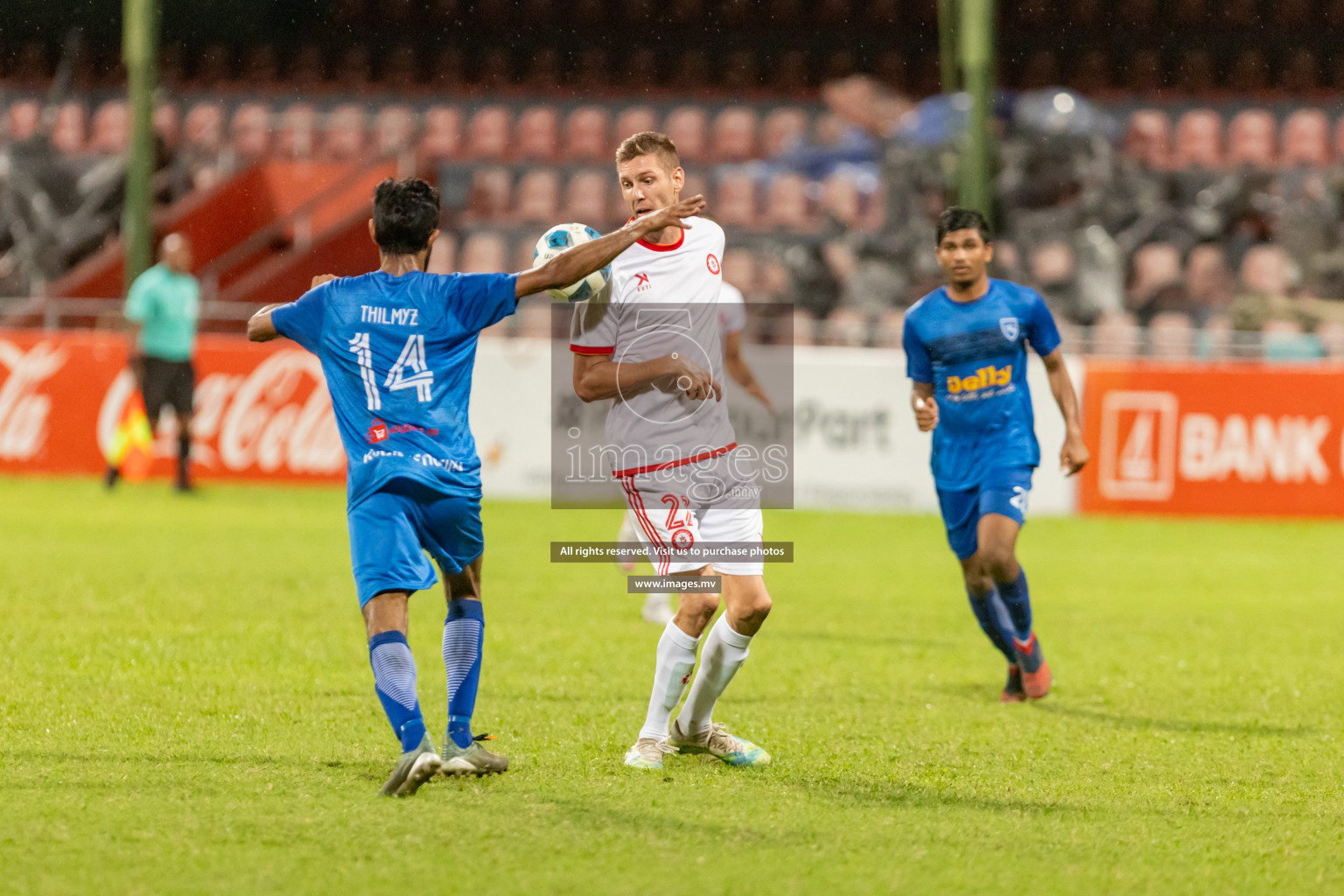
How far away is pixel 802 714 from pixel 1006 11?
21568mm

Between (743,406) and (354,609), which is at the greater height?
(743,406)

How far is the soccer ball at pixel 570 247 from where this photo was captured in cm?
514

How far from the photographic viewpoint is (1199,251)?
2078 centimetres

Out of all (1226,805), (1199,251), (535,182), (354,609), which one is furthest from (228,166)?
(1226,805)

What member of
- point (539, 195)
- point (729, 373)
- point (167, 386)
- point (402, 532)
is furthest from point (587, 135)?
point (402, 532)

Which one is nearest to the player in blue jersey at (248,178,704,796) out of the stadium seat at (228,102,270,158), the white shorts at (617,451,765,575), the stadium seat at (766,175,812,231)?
the white shorts at (617,451,765,575)

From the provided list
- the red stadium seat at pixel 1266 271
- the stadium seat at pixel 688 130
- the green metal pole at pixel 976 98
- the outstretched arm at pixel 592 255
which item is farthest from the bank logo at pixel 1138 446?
the outstretched arm at pixel 592 255

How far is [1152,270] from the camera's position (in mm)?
20578

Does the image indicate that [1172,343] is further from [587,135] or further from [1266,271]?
[587,135]

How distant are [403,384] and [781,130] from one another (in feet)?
67.5

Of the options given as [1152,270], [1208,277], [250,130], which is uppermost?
[250,130]

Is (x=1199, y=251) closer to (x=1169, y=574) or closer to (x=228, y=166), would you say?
(x=1169, y=574)

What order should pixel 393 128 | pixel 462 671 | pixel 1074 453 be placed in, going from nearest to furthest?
1. pixel 462 671
2. pixel 1074 453
3. pixel 393 128

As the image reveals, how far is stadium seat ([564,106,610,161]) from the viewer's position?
965 inches
